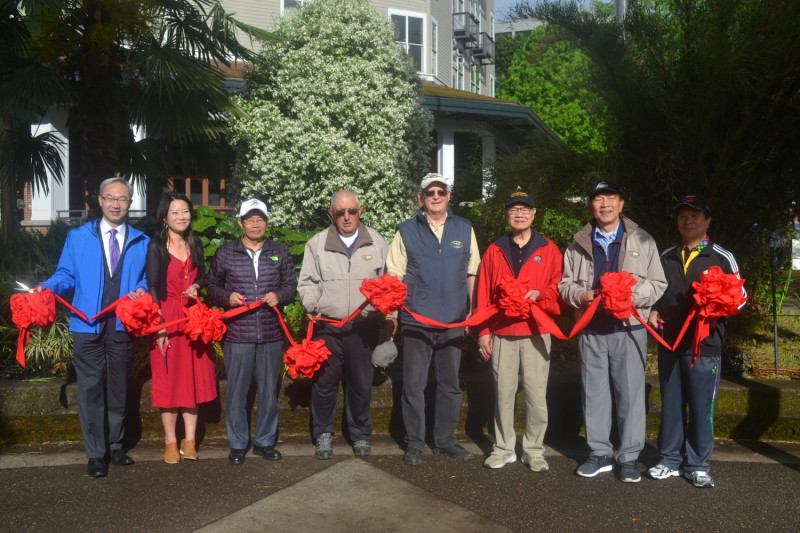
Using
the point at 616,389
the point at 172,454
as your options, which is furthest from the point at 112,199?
the point at 616,389

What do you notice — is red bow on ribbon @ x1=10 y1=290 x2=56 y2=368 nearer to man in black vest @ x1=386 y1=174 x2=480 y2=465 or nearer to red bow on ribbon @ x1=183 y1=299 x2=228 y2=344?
red bow on ribbon @ x1=183 y1=299 x2=228 y2=344

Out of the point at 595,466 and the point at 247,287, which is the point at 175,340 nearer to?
the point at 247,287

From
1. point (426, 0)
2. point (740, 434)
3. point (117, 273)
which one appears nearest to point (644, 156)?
point (740, 434)

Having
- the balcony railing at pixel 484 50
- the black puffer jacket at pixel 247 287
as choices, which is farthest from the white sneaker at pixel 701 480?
the balcony railing at pixel 484 50

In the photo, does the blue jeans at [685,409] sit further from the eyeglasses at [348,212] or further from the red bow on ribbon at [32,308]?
the red bow on ribbon at [32,308]

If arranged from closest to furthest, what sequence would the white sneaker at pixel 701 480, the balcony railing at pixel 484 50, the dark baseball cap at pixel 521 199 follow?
the white sneaker at pixel 701 480
the dark baseball cap at pixel 521 199
the balcony railing at pixel 484 50

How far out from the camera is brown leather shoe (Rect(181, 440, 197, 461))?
17.4ft

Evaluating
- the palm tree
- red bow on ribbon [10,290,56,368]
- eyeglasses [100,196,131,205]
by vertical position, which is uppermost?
the palm tree

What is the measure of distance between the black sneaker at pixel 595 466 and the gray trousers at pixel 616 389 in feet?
0.11

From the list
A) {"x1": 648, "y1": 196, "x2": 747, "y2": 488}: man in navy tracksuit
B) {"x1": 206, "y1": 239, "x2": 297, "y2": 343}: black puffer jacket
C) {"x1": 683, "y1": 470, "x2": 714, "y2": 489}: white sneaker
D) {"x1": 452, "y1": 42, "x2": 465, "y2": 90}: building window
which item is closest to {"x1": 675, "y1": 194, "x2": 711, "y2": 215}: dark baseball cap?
{"x1": 648, "y1": 196, "x2": 747, "y2": 488}: man in navy tracksuit

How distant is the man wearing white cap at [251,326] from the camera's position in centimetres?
525

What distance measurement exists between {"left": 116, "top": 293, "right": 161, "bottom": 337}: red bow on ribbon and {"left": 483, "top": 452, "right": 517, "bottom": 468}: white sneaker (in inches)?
95.8

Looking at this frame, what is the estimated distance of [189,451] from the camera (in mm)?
5297

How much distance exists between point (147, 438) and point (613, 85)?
15.7 ft
